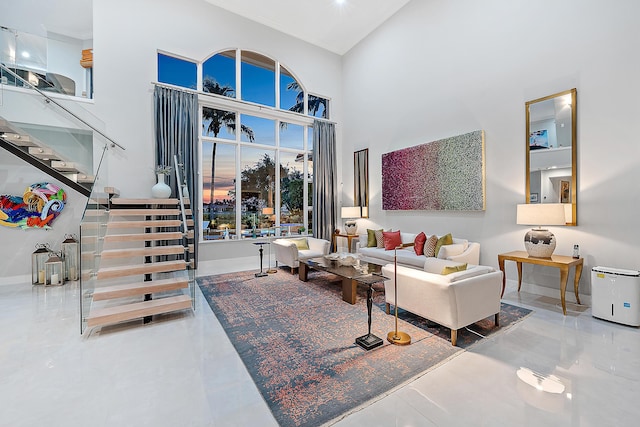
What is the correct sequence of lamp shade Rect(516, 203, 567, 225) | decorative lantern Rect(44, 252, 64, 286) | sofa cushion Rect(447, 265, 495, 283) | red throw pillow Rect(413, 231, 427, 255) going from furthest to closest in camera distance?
red throw pillow Rect(413, 231, 427, 255) → decorative lantern Rect(44, 252, 64, 286) → lamp shade Rect(516, 203, 567, 225) → sofa cushion Rect(447, 265, 495, 283)

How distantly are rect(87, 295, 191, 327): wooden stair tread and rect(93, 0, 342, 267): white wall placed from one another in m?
2.72

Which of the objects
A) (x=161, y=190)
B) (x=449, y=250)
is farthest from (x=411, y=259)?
(x=161, y=190)

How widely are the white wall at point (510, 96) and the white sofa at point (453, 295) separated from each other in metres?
1.89

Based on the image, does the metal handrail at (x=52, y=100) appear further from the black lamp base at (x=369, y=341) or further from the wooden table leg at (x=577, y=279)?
the wooden table leg at (x=577, y=279)

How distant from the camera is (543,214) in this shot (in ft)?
11.5

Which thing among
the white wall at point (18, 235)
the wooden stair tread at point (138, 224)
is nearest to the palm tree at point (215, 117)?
the wooden stair tread at point (138, 224)

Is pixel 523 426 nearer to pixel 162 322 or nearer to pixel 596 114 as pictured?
pixel 162 322

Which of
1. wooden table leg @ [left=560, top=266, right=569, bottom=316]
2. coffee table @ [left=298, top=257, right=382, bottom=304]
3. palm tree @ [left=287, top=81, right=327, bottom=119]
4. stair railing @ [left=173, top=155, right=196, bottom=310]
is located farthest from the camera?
palm tree @ [left=287, top=81, right=327, bottom=119]

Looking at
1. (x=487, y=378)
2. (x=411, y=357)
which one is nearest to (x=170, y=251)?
(x=411, y=357)

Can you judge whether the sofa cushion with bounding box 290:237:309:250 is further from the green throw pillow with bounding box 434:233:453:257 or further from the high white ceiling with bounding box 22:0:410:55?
the high white ceiling with bounding box 22:0:410:55

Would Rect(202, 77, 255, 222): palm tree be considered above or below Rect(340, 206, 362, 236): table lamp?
above

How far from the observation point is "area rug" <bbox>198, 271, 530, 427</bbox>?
192 centimetres

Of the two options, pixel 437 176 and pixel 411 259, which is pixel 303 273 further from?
pixel 437 176

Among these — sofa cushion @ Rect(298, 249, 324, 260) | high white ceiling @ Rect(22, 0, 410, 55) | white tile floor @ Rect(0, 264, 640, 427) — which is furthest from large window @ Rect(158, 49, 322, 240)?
white tile floor @ Rect(0, 264, 640, 427)
